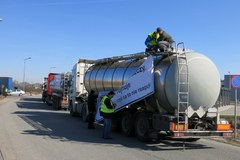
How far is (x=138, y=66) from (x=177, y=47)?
6.98ft

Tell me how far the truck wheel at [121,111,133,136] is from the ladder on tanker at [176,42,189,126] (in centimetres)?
298

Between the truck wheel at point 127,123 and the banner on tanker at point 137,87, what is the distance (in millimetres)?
392

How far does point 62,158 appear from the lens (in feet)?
30.0

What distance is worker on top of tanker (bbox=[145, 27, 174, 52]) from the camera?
12.6m

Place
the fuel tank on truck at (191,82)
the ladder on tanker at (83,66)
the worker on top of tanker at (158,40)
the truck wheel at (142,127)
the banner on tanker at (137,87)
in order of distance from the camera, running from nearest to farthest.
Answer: the fuel tank on truck at (191,82), the banner on tanker at (137,87), the truck wheel at (142,127), the worker on top of tanker at (158,40), the ladder on tanker at (83,66)

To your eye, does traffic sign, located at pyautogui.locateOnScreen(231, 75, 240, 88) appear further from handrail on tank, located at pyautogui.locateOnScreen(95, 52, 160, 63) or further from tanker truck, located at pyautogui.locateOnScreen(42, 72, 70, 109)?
tanker truck, located at pyautogui.locateOnScreen(42, 72, 70, 109)

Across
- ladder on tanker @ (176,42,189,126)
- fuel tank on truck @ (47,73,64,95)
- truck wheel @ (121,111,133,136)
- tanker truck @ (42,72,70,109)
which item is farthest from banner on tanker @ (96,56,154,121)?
fuel tank on truck @ (47,73,64,95)

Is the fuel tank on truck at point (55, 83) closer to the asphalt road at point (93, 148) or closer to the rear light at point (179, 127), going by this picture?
the asphalt road at point (93, 148)

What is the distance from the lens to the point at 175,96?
11320mm

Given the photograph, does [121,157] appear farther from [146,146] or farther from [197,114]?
[197,114]

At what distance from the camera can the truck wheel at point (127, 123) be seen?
13.9 m

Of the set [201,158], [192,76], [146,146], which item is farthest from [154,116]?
[201,158]

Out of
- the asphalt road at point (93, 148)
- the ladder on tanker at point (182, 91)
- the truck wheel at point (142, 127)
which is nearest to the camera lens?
the asphalt road at point (93, 148)

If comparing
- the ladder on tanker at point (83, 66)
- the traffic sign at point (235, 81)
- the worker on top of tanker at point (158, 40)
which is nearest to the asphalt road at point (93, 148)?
the traffic sign at point (235, 81)
